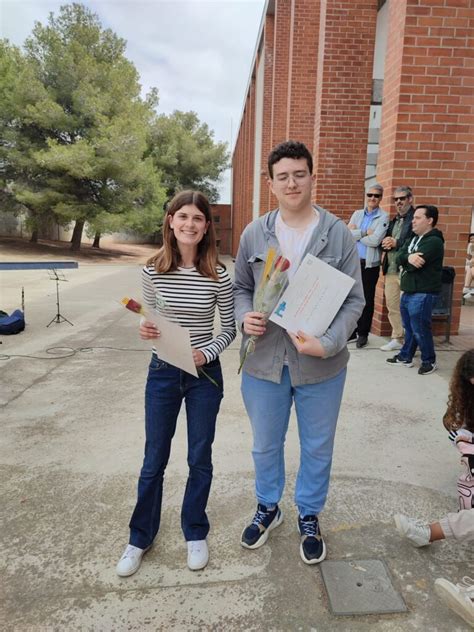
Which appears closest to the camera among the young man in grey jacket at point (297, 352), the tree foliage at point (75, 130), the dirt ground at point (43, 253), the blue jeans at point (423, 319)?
the young man in grey jacket at point (297, 352)

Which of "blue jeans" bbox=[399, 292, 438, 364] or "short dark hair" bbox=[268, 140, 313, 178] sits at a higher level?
"short dark hair" bbox=[268, 140, 313, 178]

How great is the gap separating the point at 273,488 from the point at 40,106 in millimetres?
26332

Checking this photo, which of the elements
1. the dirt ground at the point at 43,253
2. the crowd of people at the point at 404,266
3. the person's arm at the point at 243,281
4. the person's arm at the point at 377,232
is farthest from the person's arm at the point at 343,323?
the dirt ground at the point at 43,253

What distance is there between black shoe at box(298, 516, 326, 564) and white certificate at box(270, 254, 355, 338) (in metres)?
0.99

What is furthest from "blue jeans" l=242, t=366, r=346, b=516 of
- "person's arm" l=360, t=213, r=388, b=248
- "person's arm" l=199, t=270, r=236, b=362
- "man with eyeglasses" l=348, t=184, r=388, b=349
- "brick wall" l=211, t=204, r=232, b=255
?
"brick wall" l=211, t=204, r=232, b=255

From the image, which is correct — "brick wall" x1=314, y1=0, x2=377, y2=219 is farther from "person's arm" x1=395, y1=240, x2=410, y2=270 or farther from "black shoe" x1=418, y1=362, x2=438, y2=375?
"black shoe" x1=418, y1=362, x2=438, y2=375

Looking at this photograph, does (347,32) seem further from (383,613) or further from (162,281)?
(383,613)

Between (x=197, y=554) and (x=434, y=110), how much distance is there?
5.79 meters

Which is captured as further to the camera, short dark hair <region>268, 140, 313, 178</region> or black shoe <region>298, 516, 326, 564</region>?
black shoe <region>298, 516, 326, 564</region>

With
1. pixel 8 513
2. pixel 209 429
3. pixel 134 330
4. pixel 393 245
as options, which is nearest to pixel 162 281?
pixel 209 429

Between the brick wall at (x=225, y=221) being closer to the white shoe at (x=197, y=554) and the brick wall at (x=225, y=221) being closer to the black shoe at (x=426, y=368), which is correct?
the black shoe at (x=426, y=368)

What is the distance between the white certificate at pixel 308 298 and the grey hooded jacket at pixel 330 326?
4.3 inches

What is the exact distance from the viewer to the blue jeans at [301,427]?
228cm

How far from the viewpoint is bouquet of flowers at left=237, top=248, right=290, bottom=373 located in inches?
78.1
